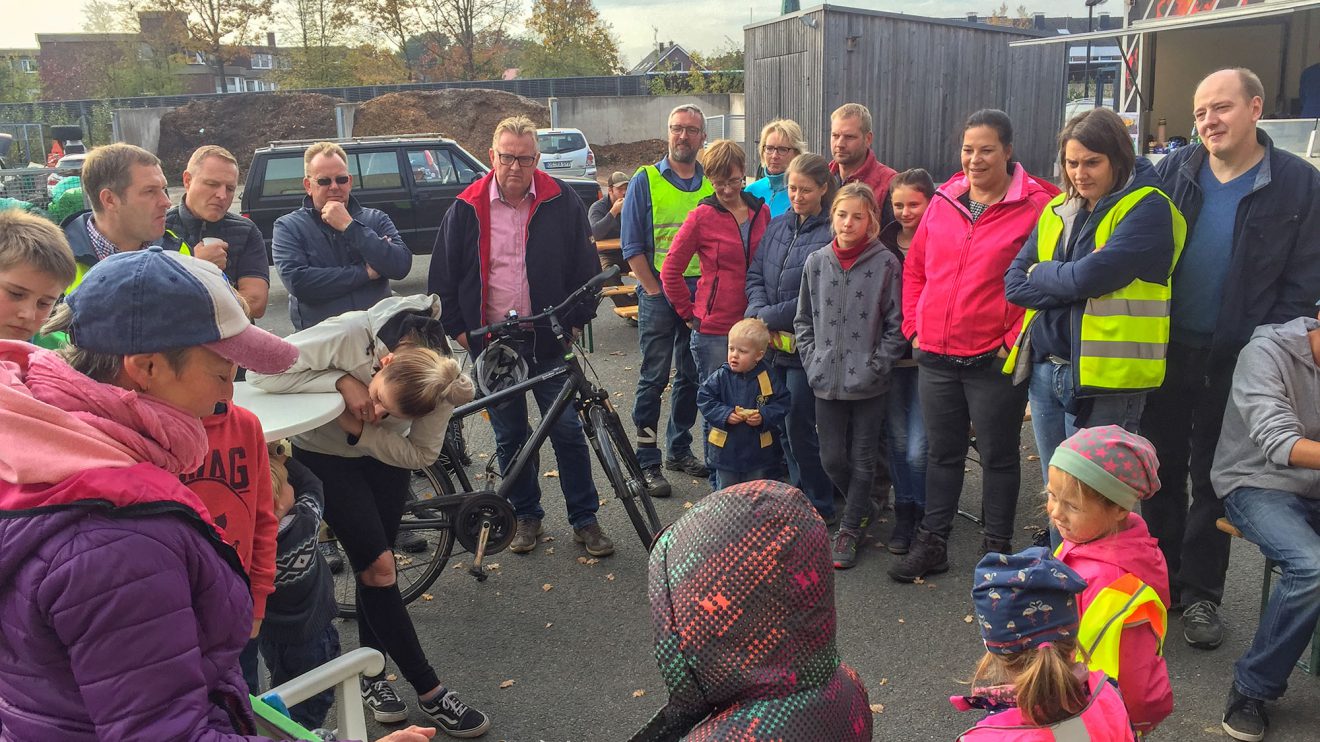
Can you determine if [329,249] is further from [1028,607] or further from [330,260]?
[1028,607]

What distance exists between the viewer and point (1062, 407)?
391 centimetres

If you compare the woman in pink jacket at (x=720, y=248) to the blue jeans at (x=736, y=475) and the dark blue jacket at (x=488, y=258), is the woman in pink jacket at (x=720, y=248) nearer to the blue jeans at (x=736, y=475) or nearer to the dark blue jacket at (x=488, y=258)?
the blue jeans at (x=736, y=475)

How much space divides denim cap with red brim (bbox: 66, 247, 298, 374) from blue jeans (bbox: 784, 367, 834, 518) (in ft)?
11.8

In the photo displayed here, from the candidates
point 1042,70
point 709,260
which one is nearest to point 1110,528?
point 709,260

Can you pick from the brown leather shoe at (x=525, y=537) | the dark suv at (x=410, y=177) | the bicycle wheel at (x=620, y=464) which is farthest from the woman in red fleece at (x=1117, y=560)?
the dark suv at (x=410, y=177)

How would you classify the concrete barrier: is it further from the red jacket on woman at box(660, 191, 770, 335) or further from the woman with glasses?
the red jacket on woman at box(660, 191, 770, 335)

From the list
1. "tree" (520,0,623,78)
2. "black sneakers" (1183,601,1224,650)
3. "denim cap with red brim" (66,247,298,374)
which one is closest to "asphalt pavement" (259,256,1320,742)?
"black sneakers" (1183,601,1224,650)

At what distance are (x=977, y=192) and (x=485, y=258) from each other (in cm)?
233

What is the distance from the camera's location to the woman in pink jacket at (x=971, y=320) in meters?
4.08

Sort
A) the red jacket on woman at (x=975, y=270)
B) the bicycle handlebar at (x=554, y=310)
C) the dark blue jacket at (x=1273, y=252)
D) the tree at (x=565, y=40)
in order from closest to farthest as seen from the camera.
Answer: the dark blue jacket at (x=1273, y=252), the red jacket on woman at (x=975, y=270), the bicycle handlebar at (x=554, y=310), the tree at (x=565, y=40)

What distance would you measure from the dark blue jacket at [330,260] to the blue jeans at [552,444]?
2.84 feet

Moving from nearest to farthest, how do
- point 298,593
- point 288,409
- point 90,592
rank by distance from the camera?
point 90,592 < point 298,593 < point 288,409

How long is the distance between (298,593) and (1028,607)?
202 cm

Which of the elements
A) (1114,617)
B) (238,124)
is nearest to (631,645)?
(1114,617)
